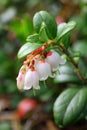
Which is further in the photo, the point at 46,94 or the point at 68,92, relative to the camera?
the point at 46,94

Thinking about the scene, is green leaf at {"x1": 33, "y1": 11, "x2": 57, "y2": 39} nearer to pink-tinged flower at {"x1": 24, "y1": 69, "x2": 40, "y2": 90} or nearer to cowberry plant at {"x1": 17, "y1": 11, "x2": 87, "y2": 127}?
cowberry plant at {"x1": 17, "y1": 11, "x2": 87, "y2": 127}

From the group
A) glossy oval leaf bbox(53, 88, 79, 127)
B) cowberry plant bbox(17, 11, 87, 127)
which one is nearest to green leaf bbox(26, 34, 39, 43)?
cowberry plant bbox(17, 11, 87, 127)

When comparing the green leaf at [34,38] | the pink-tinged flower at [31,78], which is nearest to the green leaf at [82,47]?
the green leaf at [34,38]

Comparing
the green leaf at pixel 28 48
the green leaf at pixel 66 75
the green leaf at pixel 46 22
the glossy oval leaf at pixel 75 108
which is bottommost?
the glossy oval leaf at pixel 75 108

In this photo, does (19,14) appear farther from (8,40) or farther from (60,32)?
(60,32)

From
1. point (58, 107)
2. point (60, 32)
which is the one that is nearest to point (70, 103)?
point (58, 107)

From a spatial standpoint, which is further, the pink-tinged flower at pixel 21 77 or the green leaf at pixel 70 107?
the green leaf at pixel 70 107

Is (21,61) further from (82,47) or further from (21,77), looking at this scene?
(21,77)

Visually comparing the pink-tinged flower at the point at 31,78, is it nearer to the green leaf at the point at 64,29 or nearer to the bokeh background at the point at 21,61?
the green leaf at the point at 64,29
